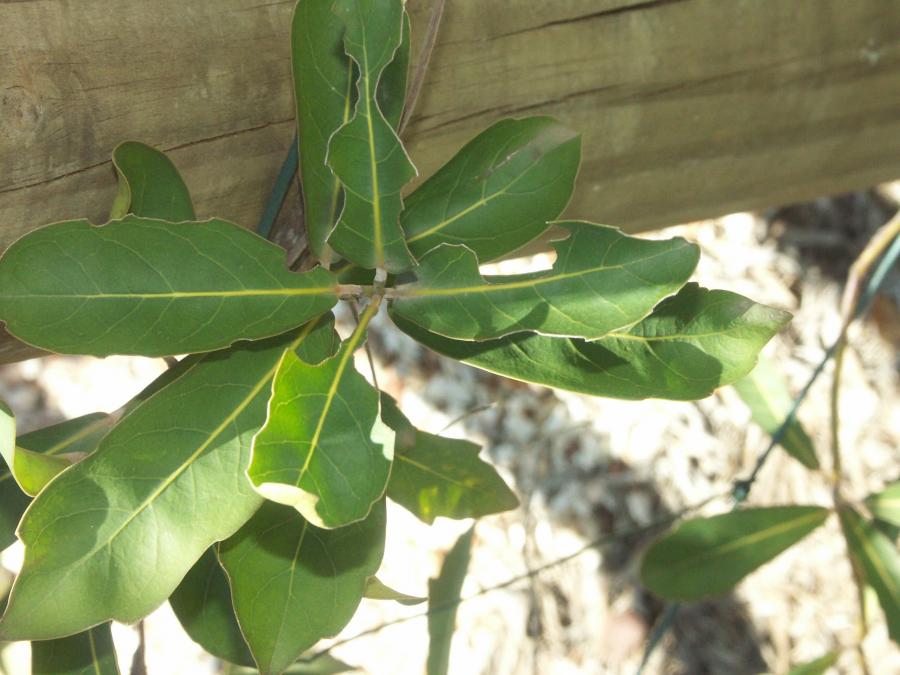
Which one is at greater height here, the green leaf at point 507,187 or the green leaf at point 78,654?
the green leaf at point 507,187

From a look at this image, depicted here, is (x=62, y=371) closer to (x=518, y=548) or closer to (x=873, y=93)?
(x=518, y=548)

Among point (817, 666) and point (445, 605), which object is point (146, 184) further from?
point (817, 666)

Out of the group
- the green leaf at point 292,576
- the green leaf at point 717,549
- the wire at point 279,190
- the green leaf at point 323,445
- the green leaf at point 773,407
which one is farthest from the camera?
the green leaf at point 773,407

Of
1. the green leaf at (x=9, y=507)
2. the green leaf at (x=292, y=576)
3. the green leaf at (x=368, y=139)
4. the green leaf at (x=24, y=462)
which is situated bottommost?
the green leaf at (x=292, y=576)

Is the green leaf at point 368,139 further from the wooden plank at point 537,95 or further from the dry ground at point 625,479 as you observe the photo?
the dry ground at point 625,479

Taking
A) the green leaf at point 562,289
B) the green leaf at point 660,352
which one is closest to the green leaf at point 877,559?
the green leaf at point 660,352

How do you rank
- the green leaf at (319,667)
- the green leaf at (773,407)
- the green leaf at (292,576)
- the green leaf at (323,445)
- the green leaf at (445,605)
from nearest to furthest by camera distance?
1. the green leaf at (323,445)
2. the green leaf at (292,576)
3. the green leaf at (445,605)
4. the green leaf at (319,667)
5. the green leaf at (773,407)
